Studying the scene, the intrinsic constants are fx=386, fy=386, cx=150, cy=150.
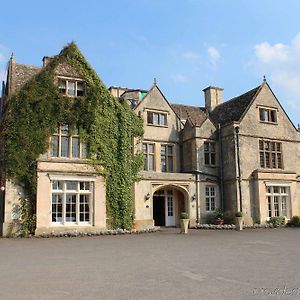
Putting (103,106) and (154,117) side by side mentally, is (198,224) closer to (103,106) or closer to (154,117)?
(154,117)

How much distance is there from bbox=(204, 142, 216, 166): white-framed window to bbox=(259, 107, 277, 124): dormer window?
164 inches

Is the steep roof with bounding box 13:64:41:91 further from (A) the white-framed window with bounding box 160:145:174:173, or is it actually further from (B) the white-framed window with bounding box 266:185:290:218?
(B) the white-framed window with bounding box 266:185:290:218

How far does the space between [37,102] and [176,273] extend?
15.1 meters

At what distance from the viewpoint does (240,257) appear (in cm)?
1123

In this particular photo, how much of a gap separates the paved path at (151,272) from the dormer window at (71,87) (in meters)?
11.1

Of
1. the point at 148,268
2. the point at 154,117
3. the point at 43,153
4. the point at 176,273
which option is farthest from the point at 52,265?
the point at 154,117

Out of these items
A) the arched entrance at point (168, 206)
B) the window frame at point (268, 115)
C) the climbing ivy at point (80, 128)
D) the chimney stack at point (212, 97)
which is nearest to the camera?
the climbing ivy at point (80, 128)

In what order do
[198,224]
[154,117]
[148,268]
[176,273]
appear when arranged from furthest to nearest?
[154,117] < [198,224] < [148,268] < [176,273]

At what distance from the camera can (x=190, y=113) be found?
104 feet

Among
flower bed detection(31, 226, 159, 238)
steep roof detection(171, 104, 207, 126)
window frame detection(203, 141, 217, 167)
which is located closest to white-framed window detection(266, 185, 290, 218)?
window frame detection(203, 141, 217, 167)

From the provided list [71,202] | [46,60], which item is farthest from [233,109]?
[71,202]

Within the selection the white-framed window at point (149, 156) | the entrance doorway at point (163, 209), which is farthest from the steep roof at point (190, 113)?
the entrance doorway at point (163, 209)

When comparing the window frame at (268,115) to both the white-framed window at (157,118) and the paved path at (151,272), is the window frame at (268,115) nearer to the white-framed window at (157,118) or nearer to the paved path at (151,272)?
the white-framed window at (157,118)

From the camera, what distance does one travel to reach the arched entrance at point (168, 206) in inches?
1070
